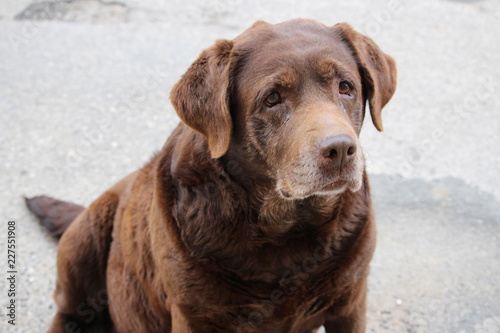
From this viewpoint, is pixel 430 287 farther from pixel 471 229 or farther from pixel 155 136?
pixel 155 136

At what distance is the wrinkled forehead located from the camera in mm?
2414

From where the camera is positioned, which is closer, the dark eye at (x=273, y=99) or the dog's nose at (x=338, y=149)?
the dog's nose at (x=338, y=149)

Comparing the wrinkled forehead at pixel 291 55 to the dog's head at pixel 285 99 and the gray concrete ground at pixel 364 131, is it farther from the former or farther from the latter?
the gray concrete ground at pixel 364 131

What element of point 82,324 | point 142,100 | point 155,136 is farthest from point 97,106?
point 82,324

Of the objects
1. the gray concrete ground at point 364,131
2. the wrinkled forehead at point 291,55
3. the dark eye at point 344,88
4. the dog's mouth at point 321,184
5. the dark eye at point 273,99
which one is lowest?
the gray concrete ground at point 364,131

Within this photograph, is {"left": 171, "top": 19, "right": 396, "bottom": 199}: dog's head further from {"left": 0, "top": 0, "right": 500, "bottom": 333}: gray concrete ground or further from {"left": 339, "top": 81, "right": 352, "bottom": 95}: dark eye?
{"left": 0, "top": 0, "right": 500, "bottom": 333}: gray concrete ground

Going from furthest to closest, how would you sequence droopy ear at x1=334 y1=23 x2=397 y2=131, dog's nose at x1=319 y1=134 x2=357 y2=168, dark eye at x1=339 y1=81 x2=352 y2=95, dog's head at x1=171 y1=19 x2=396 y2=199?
droopy ear at x1=334 y1=23 x2=397 y2=131, dark eye at x1=339 y1=81 x2=352 y2=95, dog's head at x1=171 y1=19 x2=396 y2=199, dog's nose at x1=319 y1=134 x2=357 y2=168

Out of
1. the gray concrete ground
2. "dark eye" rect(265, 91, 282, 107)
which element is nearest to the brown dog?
"dark eye" rect(265, 91, 282, 107)

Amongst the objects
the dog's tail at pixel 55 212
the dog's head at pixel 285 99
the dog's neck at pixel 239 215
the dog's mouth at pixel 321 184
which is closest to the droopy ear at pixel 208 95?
the dog's head at pixel 285 99

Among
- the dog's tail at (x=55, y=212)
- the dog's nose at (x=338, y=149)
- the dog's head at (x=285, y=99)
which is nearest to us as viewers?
the dog's nose at (x=338, y=149)

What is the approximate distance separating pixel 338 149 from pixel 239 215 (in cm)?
55

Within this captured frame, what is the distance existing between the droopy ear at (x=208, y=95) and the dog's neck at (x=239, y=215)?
0.46ft

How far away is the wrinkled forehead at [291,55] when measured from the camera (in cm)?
241

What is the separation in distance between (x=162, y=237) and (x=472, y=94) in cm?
394
